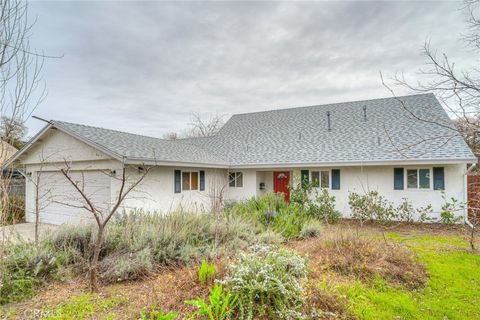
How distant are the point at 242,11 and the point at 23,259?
9010 millimetres

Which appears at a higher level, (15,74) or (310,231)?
(15,74)

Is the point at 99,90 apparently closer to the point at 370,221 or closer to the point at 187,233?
the point at 187,233

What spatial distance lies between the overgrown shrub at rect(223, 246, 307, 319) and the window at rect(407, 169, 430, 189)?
973 centimetres

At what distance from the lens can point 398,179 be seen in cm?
1136

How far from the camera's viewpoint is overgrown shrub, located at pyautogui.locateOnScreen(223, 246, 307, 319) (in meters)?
3.16

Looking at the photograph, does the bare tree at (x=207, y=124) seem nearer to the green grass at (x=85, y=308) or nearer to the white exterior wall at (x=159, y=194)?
the white exterior wall at (x=159, y=194)

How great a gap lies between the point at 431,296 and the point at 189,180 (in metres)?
9.96

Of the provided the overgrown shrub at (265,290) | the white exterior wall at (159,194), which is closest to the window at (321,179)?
the white exterior wall at (159,194)

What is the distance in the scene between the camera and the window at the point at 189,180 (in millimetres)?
12147

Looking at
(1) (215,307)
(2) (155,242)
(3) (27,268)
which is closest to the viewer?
(1) (215,307)

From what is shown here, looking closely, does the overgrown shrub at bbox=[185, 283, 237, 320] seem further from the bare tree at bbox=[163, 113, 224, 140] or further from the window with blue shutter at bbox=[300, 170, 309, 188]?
the bare tree at bbox=[163, 113, 224, 140]

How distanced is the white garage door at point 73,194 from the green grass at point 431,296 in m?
8.42

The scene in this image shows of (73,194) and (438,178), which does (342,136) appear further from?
(73,194)
